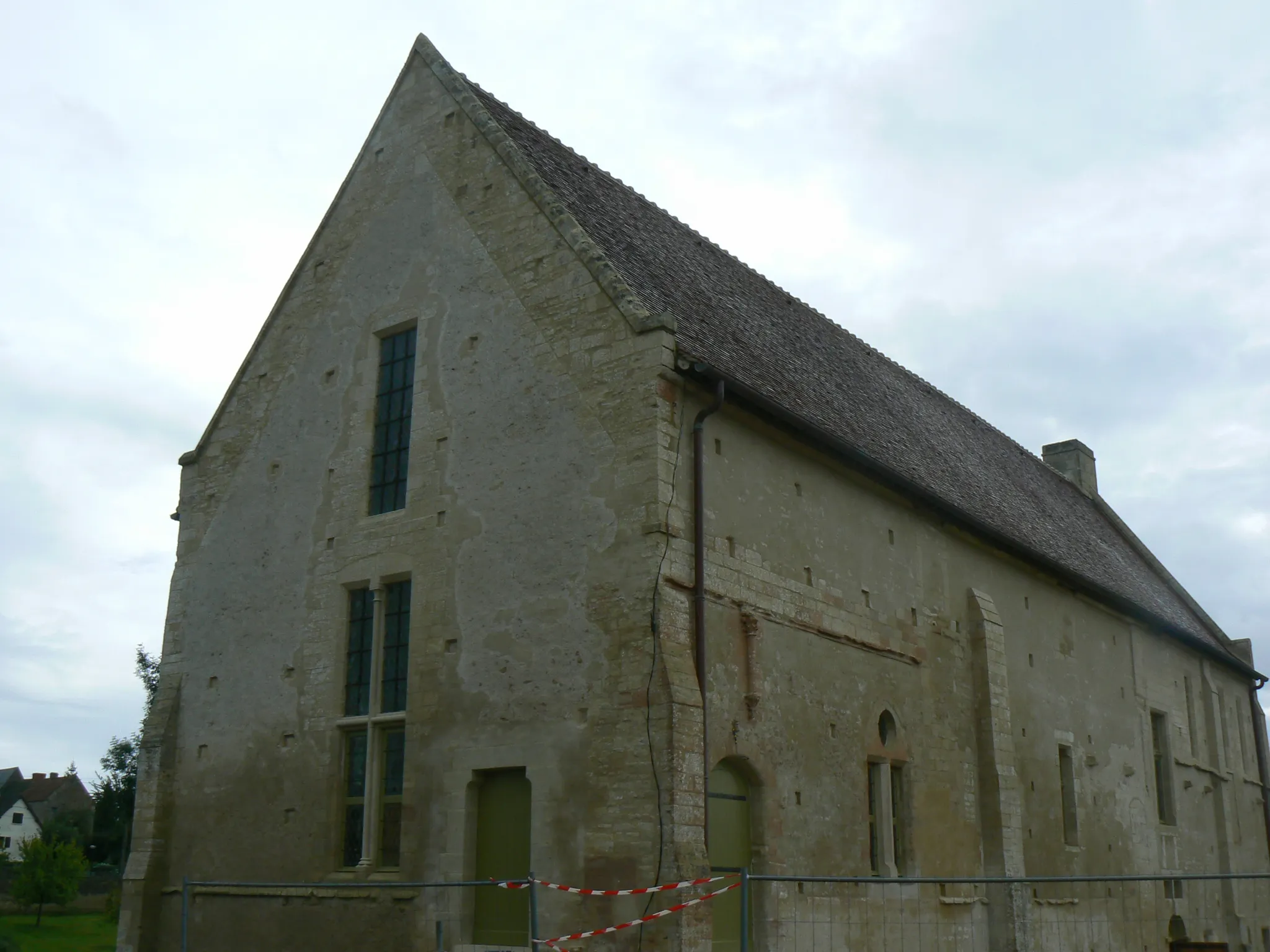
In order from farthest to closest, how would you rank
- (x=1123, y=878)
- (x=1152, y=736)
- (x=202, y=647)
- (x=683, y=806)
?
(x=1152, y=736) < (x=202, y=647) < (x=683, y=806) < (x=1123, y=878)

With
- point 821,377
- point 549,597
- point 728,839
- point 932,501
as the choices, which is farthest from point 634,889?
point 821,377

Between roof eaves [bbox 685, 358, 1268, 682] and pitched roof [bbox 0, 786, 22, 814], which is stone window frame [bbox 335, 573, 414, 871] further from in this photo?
pitched roof [bbox 0, 786, 22, 814]

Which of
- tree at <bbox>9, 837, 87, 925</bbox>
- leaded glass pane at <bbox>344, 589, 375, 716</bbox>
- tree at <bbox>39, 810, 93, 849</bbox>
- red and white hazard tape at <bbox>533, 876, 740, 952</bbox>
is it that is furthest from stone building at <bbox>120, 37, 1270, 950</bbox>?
tree at <bbox>39, 810, 93, 849</bbox>

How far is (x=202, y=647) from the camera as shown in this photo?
54.3 ft

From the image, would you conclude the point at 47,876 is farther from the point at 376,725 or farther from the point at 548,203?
the point at 548,203

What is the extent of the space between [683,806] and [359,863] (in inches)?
175

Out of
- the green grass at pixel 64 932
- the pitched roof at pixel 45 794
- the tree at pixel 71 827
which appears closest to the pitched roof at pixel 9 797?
the pitched roof at pixel 45 794

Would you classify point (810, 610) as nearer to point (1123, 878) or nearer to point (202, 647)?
point (1123, 878)

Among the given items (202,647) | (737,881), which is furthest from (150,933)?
(737,881)

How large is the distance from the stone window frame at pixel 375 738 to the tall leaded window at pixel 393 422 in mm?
1164

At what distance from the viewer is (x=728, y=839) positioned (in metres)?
12.9

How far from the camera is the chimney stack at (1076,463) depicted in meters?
32.6

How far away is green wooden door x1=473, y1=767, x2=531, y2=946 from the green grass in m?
20.0

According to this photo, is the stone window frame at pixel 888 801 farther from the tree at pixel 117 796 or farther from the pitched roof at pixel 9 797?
the pitched roof at pixel 9 797
